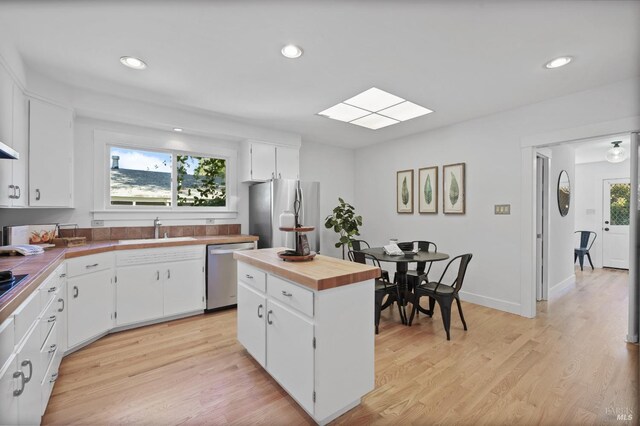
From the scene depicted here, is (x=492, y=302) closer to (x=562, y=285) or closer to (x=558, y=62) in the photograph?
(x=562, y=285)

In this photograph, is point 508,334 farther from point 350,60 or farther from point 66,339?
point 66,339

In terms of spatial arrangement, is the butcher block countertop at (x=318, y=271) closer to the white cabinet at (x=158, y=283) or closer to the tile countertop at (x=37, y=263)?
the tile countertop at (x=37, y=263)

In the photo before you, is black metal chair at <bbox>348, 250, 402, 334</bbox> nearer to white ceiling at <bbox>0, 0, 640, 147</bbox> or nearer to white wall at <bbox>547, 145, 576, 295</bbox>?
white ceiling at <bbox>0, 0, 640, 147</bbox>

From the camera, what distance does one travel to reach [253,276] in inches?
89.1

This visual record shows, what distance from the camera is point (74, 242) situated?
2812 mm

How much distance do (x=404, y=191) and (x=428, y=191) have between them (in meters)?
0.46

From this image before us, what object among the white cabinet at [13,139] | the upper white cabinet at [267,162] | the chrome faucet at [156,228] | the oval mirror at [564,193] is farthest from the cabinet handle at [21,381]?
the oval mirror at [564,193]

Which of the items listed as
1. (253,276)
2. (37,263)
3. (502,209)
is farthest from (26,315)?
(502,209)

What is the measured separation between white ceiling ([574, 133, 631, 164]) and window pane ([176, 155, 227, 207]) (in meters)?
5.74

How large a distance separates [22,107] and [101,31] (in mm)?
1243

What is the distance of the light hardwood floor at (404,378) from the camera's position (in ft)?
5.93

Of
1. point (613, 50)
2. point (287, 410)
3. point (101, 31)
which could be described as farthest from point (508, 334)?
point (101, 31)

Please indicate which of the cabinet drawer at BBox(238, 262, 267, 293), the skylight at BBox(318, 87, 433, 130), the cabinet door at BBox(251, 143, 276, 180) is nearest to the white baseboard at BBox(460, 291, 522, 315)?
the skylight at BBox(318, 87, 433, 130)

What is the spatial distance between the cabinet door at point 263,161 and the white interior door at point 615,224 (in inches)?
294
